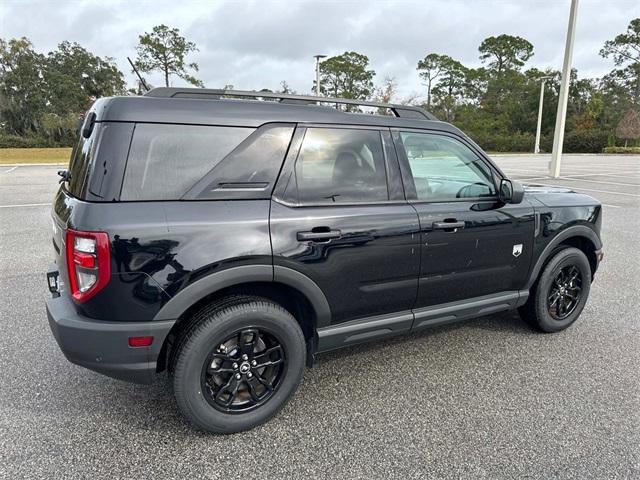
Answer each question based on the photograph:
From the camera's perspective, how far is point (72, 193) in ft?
7.93

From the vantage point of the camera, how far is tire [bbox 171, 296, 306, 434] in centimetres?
233

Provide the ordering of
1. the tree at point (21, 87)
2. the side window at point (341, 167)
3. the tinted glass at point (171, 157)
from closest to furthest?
the tinted glass at point (171, 157)
the side window at point (341, 167)
the tree at point (21, 87)

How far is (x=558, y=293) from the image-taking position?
3787mm

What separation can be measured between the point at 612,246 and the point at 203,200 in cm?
693

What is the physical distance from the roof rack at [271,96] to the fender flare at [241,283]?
0.99 metres

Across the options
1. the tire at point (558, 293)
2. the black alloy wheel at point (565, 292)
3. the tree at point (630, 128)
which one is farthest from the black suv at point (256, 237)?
the tree at point (630, 128)

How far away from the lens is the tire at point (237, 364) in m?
2.33

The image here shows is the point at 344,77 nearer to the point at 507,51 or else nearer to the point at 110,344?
the point at 507,51

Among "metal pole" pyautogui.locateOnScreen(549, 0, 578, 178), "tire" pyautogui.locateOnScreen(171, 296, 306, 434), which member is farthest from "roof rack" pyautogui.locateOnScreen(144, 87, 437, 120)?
"metal pole" pyautogui.locateOnScreen(549, 0, 578, 178)

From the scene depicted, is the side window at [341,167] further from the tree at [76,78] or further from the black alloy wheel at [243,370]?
the tree at [76,78]

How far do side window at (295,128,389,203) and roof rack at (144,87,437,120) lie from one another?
0.84 feet

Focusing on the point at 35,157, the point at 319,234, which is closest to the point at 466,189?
the point at 319,234

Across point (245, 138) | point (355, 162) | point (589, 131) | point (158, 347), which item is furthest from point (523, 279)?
point (589, 131)

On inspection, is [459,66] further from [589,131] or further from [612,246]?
[612,246]
